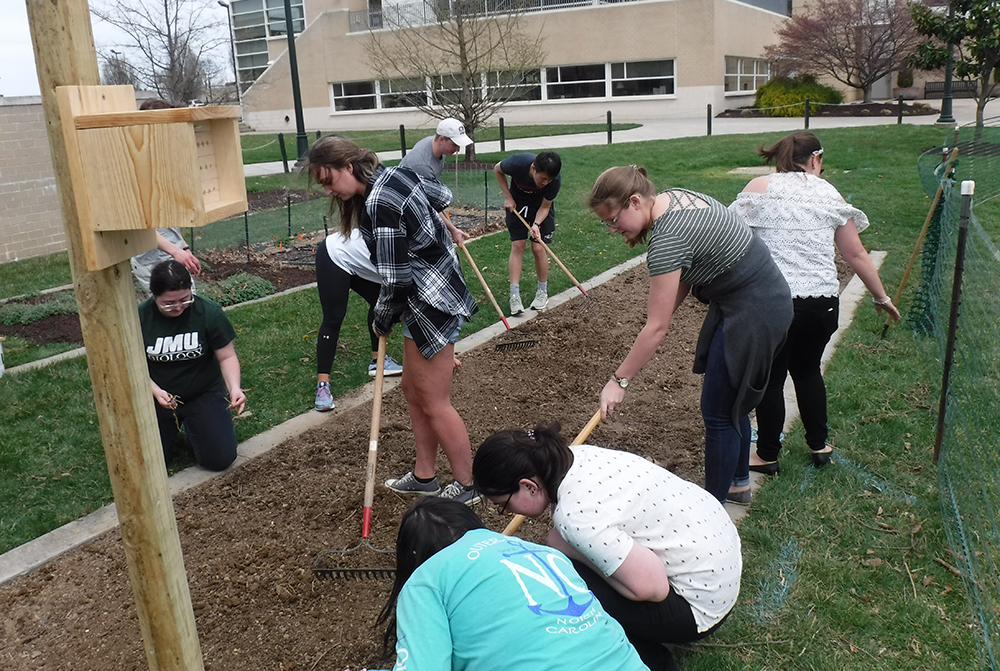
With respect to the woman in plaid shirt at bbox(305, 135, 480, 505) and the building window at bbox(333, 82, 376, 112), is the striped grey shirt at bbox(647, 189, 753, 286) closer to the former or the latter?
the woman in plaid shirt at bbox(305, 135, 480, 505)

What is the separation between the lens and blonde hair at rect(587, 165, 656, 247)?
3152 millimetres

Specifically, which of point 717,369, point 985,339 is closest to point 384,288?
point 717,369

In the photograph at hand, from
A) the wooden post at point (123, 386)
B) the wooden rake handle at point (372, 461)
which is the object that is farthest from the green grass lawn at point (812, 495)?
the wooden post at point (123, 386)

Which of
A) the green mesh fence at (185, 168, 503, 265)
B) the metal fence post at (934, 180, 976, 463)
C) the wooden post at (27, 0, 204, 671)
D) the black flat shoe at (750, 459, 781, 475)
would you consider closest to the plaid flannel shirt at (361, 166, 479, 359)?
the wooden post at (27, 0, 204, 671)

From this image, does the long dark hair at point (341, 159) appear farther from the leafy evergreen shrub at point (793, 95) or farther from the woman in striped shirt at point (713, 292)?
the leafy evergreen shrub at point (793, 95)

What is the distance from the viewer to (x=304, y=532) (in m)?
3.84

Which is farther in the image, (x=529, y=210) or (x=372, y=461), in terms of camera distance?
(x=529, y=210)

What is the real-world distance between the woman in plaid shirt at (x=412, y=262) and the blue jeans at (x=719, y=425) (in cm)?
114

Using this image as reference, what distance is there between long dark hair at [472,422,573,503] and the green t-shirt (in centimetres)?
248

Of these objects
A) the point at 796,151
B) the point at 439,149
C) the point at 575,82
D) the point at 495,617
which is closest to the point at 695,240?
the point at 796,151

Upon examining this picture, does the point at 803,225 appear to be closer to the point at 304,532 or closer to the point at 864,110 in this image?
the point at 304,532

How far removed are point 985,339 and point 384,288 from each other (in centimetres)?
438

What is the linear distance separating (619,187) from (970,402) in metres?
2.57

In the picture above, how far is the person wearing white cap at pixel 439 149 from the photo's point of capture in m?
6.33
